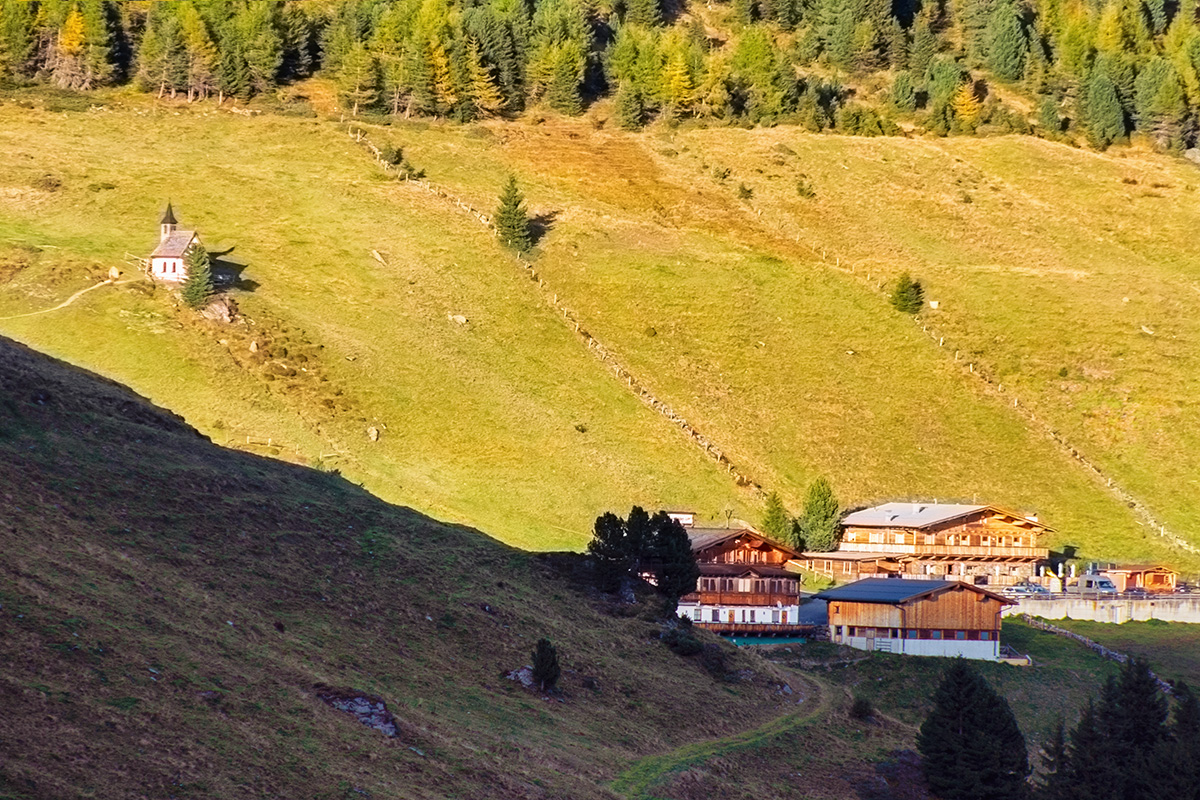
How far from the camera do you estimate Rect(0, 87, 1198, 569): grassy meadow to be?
3917 inches

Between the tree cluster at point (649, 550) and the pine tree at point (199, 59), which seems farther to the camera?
the pine tree at point (199, 59)

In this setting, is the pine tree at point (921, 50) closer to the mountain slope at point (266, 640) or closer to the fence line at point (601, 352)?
the fence line at point (601, 352)

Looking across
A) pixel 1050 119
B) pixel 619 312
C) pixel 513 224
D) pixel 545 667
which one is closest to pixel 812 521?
pixel 619 312

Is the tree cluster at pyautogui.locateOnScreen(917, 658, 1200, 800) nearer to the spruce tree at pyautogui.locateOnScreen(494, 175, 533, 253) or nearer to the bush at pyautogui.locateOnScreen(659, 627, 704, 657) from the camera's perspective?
the bush at pyautogui.locateOnScreen(659, 627, 704, 657)

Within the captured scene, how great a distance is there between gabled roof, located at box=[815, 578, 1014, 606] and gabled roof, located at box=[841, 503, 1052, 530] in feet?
42.0

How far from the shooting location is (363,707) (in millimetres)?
42750

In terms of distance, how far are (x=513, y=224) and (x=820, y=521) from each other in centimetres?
4940

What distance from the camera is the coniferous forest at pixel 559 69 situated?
548 feet

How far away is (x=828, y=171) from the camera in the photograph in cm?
16238

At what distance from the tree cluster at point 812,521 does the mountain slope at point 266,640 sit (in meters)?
29.1

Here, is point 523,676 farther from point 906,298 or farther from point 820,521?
point 906,298

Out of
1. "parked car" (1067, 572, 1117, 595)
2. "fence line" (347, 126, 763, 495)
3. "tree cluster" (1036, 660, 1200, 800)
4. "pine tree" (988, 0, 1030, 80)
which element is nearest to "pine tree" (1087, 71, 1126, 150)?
"pine tree" (988, 0, 1030, 80)

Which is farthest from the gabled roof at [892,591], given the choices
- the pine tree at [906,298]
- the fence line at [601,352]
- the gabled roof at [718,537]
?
the pine tree at [906,298]

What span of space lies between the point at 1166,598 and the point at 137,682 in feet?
232
